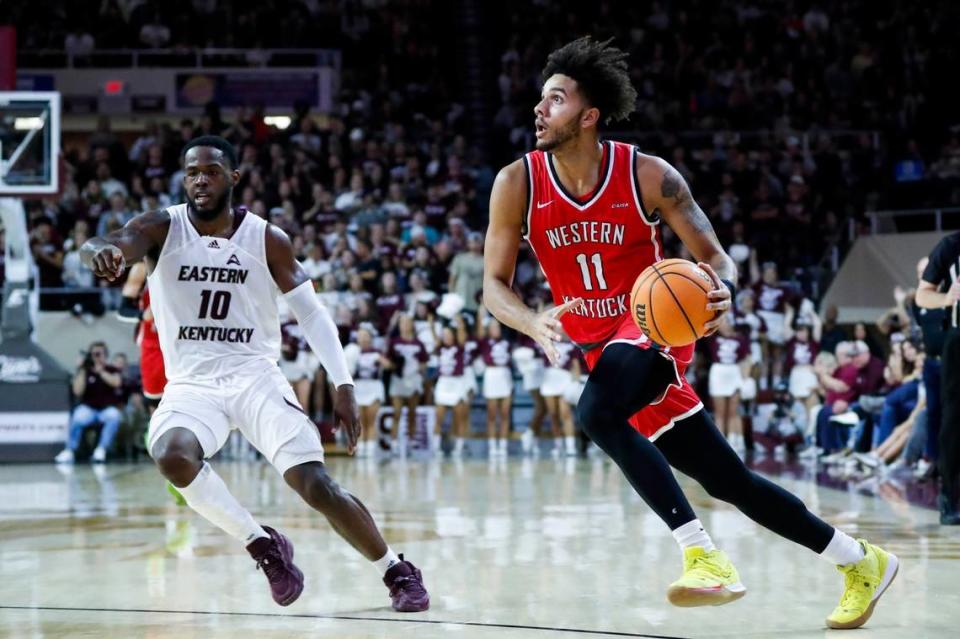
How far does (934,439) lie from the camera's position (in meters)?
9.62

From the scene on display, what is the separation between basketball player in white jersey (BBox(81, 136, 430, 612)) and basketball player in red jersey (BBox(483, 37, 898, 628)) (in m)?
0.98

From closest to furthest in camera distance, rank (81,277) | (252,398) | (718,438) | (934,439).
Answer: (718,438) < (252,398) < (934,439) < (81,277)

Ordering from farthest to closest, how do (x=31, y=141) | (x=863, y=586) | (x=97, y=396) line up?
(x=97, y=396)
(x=31, y=141)
(x=863, y=586)

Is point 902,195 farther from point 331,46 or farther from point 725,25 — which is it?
point 331,46

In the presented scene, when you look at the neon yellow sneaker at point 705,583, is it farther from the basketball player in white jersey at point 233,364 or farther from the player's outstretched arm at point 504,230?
the basketball player in white jersey at point 233,364

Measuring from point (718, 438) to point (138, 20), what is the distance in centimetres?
1930

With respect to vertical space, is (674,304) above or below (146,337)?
above

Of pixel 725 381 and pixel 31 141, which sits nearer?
pixel 31 141

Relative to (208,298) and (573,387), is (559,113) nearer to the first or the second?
(208,298)

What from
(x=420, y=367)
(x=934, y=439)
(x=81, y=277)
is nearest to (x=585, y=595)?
(x=934, y=439)

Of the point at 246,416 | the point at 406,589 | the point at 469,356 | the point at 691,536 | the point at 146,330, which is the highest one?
the point at 146,330

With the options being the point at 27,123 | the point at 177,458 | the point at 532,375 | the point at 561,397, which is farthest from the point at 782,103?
the point at 177,458

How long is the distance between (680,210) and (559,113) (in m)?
0.59

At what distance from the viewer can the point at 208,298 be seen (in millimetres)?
5230
